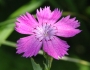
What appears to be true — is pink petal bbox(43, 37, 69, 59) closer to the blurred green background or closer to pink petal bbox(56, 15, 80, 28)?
pink petal bbox(56, 15, 80, 28)

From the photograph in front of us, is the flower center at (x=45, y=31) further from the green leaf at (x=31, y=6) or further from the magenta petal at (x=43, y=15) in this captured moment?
the green leaf at (x=31, y=6)

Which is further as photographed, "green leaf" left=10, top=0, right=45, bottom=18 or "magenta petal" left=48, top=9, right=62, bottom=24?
"green leaf" left=10, top=0, right=45, bottom=18

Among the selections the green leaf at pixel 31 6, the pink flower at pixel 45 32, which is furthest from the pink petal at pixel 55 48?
the green leaf at pixel 31 6

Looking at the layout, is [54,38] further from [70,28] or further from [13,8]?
[13,8]

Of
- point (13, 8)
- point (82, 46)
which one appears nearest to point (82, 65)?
point (82, 46)

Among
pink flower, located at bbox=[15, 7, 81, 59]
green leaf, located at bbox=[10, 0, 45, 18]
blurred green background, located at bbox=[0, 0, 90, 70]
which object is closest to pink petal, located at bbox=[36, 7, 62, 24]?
pink flower, located at bbox=[15, 7, 81, 59]
